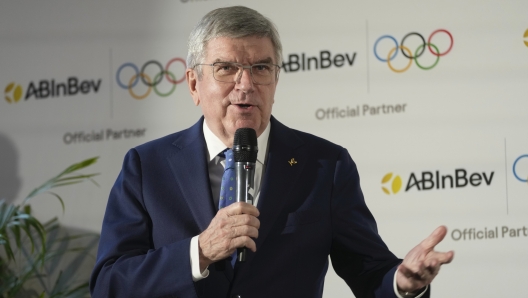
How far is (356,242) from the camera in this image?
215cm

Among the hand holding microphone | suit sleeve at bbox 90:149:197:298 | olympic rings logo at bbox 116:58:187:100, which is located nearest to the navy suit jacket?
suit sleeve at bbox 90:149:197:298

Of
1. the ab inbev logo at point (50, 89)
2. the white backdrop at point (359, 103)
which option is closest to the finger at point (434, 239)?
the white backdrop at point (359, 103)

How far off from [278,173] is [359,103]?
6.02ft

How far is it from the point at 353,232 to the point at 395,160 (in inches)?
68.6

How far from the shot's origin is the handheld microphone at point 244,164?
70.1 inches

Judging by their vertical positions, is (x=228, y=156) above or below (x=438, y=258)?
above

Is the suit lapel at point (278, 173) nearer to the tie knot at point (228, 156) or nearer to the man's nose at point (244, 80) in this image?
the tie knot at point (228, 156)

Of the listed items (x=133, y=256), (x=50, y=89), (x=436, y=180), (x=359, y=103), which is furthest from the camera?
(x=50, y=89)

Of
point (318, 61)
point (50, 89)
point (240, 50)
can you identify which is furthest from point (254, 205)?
point (50, 89)

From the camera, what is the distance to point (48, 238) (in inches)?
173

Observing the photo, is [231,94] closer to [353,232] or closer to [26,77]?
[353,232]

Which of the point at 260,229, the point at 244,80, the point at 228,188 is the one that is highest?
the point at 244,80

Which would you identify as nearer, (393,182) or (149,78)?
(393,182)

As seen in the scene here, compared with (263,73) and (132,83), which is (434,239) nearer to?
(263,73)
